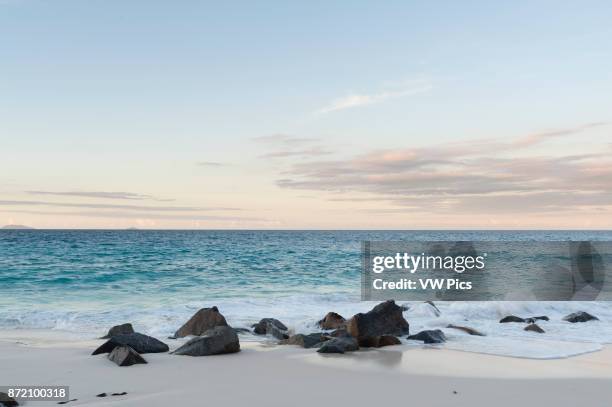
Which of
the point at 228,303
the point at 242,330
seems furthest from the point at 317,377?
the point at 228,303

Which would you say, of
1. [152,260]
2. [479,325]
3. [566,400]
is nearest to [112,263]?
[152,260]

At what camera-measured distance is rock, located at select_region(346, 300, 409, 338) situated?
11.4 metres

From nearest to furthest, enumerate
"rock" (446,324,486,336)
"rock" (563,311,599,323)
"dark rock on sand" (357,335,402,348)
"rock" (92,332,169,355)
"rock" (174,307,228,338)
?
1. "rock" (92,332,169,355)
2. "dark rock on sand" (357,335,402,348)
3. "rock" (174,307,228,338)
4. "rock" (446,324,486,336)
5. "rock" (563,311,599,323)

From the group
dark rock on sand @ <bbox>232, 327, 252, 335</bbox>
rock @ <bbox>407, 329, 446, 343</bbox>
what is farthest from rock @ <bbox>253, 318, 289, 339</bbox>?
rock @ <bbox>407, 329, 446, 343</bbox>

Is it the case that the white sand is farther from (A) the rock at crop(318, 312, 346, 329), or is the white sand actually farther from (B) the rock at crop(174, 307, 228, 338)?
(A) the rock at crop(318, 312, 346, 329)

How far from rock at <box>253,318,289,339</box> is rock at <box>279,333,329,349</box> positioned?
999mm

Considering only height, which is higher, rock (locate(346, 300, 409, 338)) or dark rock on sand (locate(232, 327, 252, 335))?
rock (locate(346, 300, 409, 338))

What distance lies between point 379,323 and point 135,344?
4940mm

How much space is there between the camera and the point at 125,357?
349 inches

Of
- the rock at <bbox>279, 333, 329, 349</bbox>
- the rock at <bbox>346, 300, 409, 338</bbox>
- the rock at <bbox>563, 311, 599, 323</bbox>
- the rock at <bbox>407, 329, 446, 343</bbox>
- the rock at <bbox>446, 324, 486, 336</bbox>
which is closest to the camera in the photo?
the rock at <bbox>279, 333, 329, 349</bbox>

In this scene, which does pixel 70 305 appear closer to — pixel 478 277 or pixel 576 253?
pixel 478 277

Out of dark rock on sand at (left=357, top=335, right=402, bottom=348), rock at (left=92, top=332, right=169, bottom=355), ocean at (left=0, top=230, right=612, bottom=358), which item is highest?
rock at (left=92, top=332, right=169, bottom=355)

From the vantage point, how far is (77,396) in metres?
7.17

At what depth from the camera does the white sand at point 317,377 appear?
7031 mm
